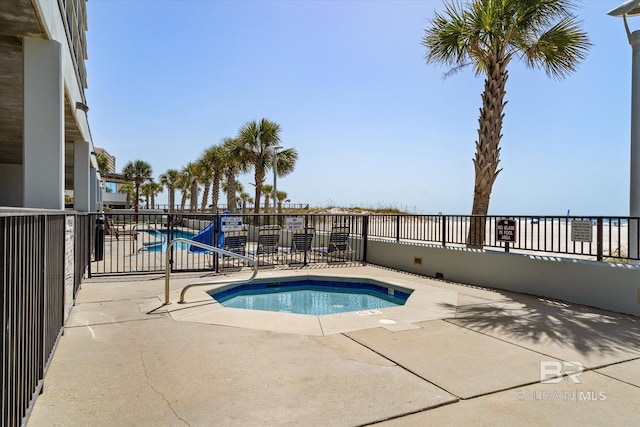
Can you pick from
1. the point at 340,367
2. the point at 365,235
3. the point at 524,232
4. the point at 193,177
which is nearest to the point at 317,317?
the point at 340,367

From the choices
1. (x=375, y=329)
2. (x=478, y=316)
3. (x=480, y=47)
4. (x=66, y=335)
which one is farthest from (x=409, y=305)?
(x=480, y=47)

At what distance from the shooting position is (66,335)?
15.8ft

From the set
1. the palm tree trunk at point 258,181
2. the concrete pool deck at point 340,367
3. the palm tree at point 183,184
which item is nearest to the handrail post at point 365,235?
the concrete pool deck at point 340,367

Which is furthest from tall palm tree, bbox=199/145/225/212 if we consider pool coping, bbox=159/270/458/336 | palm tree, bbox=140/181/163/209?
palm tree, bbox=140/181/163/209

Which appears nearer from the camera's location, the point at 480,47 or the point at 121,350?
the point at 121,350

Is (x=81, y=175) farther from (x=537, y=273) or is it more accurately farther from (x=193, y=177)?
(x=193, y=177)

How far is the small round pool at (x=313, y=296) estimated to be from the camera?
7906mm

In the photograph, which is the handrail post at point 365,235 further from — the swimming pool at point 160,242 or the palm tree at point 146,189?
the palm tree at point 146,189

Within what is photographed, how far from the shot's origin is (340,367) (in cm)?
392

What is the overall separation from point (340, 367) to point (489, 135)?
26.4ft

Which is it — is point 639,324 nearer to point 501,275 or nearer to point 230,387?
point 501,275

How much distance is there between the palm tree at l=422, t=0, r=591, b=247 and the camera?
8.96 m

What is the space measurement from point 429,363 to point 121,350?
3237 millimetres

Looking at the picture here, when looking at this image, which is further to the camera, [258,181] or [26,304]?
[258,181]
